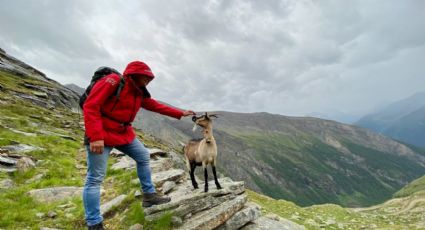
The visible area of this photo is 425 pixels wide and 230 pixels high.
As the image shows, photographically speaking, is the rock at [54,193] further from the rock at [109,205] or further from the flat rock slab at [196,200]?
the flat rock slab at [196,200]

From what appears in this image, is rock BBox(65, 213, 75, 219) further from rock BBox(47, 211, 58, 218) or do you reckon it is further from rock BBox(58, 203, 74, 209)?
rock BBox(58, 203, 74, 209)

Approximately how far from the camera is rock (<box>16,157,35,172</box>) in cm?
1560

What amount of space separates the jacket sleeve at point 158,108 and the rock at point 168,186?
414cm

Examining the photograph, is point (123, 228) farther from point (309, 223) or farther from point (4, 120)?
point (4, 120)

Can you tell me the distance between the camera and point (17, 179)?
14.5 m

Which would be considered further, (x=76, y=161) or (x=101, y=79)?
(x=76, y=161)

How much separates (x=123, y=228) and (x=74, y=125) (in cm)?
3083

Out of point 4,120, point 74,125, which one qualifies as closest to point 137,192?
point 4,120

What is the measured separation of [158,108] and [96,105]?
9.16 feet

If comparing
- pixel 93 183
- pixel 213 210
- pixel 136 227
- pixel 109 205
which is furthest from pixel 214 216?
pixel 109 205

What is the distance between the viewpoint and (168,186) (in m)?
13.8

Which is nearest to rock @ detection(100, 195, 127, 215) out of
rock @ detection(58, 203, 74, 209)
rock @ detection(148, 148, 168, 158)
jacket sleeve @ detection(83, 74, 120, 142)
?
rock @ detection(58, 203, 74, 209)

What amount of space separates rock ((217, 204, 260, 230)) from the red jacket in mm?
4331

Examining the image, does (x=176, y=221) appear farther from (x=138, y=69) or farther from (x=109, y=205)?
(x=138, y=69)
